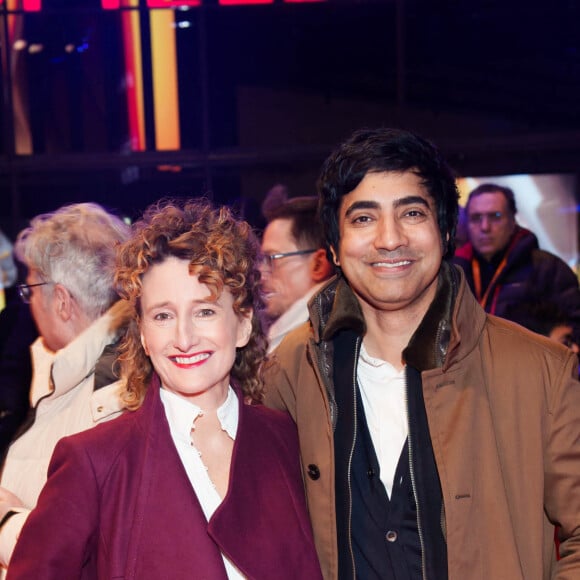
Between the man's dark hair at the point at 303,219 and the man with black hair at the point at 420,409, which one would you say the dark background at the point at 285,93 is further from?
the man with black hair at the point at 420,409

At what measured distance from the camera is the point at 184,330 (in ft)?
7.63

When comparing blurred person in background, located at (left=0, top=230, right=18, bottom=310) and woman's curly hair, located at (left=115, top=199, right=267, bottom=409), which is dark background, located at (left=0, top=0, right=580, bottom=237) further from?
woman's curly hair, located at (left=115, top=199, right=267, bottom=409)

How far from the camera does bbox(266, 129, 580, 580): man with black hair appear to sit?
2.42 m

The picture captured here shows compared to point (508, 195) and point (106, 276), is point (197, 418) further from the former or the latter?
point (508, 195)

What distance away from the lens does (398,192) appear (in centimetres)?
267

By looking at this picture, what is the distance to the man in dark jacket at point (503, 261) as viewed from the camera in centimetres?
566

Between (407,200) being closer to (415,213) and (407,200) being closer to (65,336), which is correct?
(415,213)

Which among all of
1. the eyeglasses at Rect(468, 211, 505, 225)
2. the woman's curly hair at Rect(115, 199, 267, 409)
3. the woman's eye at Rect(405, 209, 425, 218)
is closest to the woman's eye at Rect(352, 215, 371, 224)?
the woman's eye at Rect(405, 209, 425, 218)

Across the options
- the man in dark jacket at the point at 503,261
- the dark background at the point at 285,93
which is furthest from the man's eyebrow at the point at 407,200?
the dark background at the point at 285,93

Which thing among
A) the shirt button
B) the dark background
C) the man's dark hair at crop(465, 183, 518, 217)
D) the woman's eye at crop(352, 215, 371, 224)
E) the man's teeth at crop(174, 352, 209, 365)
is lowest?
the shirt button

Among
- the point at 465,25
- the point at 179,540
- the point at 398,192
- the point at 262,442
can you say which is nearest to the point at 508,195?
the point at 465,25

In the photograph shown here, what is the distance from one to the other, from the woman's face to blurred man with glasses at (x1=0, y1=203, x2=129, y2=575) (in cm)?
41

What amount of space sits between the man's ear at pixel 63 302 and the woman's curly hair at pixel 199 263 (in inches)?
20.8

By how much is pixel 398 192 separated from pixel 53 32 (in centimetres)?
658
